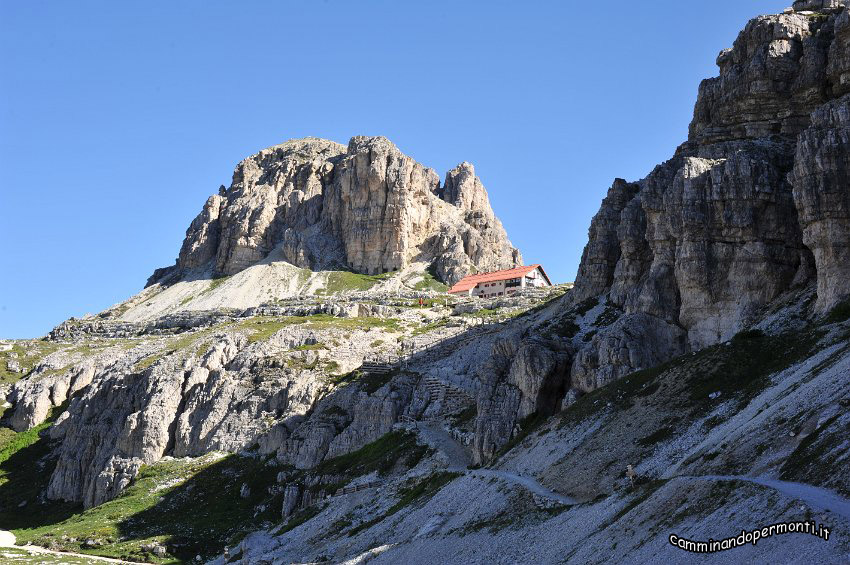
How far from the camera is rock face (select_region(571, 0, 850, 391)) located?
69.2 meters

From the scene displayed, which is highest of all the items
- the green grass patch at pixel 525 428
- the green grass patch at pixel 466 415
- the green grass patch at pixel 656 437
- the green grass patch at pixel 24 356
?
the green grass patch at pixel 24 356

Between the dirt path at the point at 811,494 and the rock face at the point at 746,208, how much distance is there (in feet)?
114

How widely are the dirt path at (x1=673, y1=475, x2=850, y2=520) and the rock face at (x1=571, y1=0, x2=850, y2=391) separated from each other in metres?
34.8

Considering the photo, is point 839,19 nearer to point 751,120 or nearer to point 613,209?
point 751,120

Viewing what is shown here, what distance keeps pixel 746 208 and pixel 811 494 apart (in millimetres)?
52459

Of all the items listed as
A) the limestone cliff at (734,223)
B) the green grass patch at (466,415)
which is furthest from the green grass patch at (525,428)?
the green grass patch at (466,415)

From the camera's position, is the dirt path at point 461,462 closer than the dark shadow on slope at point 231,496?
Yes

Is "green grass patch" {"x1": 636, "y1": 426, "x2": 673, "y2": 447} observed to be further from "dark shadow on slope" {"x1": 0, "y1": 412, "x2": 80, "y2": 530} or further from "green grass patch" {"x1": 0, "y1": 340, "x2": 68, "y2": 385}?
"green grass patch" {"x1": 0, "y1": 340, "x2": 68, "y2": 385}

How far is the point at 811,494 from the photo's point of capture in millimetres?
31062

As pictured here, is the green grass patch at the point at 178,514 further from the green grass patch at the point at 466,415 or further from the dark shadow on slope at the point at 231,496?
the green grass patch at the point at 466,415

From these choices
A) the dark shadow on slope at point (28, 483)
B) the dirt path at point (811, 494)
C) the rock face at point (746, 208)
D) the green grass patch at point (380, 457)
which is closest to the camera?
the dirt path at point (811, 494)

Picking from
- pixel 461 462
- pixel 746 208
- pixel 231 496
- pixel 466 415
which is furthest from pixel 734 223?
pixel 231 496

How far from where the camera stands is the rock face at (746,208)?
69188 millimetres

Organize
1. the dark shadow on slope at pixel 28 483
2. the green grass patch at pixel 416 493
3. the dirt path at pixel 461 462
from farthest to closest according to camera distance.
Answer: the dark shadow on slope at pixel 28 483 < the green grass patch at pixel 416 493 < the dirt path at pixel 461 462
